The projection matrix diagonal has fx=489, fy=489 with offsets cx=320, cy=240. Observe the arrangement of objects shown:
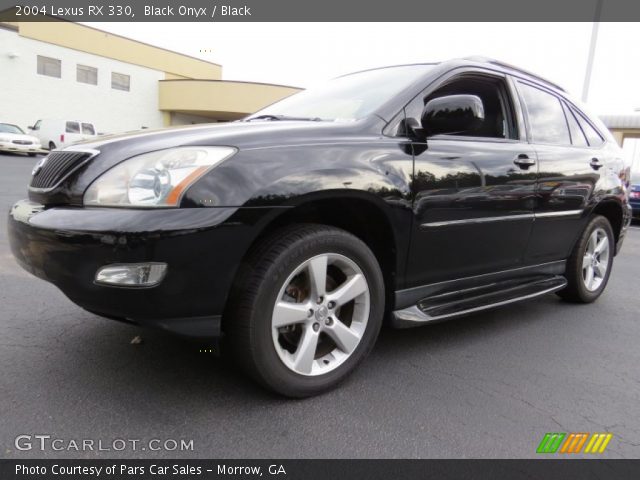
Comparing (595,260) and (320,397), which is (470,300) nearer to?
(320,397)

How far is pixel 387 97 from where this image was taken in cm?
268

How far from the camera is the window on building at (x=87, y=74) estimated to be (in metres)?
27.2

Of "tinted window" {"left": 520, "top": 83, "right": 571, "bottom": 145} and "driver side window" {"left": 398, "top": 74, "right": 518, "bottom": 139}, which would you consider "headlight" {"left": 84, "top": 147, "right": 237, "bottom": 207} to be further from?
"tinted window" {"left": 520, "top": 83, "right": 571, "bottom": 145}

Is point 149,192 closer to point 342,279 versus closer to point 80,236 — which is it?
point 80,236

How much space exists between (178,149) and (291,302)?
0.83 m

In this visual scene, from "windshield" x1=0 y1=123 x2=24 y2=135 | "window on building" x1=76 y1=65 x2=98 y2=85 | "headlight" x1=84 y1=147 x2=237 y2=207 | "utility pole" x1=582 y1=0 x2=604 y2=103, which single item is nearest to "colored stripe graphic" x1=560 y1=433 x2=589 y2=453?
"headlight" x1=84 y1=147 x2=237 y2=207

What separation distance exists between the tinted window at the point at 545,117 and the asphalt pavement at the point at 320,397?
4.61 ft

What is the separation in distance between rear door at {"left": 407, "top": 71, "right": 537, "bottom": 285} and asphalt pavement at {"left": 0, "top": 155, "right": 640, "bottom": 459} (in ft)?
1.76

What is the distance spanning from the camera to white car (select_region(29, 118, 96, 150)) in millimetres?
21328

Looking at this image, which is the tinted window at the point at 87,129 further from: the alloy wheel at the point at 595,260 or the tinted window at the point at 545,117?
A: the alloy wheel at the point at 595,260

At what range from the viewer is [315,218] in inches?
93.3
